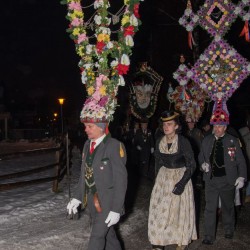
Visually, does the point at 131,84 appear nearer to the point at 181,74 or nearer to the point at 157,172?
the point at 181,74

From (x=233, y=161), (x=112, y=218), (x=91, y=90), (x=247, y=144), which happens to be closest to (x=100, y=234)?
(x=112, y=218)

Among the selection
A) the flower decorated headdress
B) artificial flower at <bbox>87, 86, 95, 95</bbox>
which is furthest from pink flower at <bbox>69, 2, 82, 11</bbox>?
artificial flower at <bbox>87, 86, 95, 95</bbox>

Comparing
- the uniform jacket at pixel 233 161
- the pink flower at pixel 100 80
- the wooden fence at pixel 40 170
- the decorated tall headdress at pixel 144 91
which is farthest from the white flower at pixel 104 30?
the decorated tall headdress at pixel 144 91

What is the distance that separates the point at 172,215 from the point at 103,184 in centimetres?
136

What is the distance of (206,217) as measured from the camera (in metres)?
5.57

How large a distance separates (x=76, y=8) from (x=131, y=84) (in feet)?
26.8

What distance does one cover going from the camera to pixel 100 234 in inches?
155

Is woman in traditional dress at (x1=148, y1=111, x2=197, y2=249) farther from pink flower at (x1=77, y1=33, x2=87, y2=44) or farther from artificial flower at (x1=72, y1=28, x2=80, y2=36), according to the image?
artificial flower at (x1=72, y1=28, x2=80, y2=36)

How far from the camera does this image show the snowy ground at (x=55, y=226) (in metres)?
5.36

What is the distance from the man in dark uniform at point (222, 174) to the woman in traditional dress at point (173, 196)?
0.63 meters

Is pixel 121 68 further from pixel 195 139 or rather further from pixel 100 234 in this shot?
pixel 195 139

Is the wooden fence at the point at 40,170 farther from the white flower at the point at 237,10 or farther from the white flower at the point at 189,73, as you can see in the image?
the white flower at the point at 237,10

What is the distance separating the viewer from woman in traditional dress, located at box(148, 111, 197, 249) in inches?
194

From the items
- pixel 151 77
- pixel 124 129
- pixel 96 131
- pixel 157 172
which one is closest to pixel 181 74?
pixel 151 77
